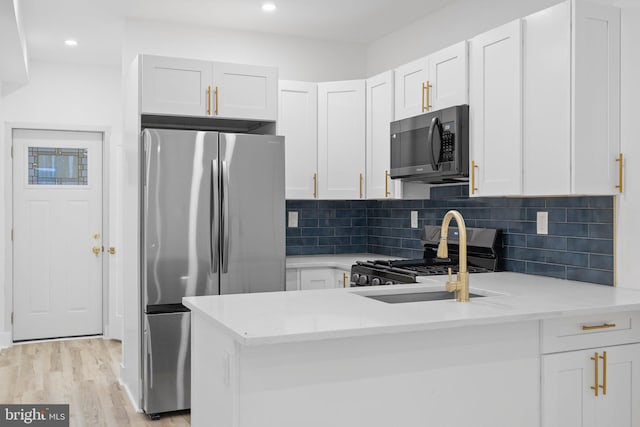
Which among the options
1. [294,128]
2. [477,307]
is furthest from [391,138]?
[477,307]

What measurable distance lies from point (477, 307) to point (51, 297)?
15.3 ft

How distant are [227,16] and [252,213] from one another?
146 centimetres

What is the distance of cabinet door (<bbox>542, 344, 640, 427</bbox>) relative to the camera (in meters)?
2.31

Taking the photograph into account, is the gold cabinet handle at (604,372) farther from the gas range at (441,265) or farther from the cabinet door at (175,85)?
the cabinet door at (175,85)

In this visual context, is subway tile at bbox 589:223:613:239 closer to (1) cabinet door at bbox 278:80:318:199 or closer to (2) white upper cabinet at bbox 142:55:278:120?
(1) cabinet door at bbox 278:80:318:199

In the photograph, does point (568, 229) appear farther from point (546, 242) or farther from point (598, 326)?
point (598, 326)

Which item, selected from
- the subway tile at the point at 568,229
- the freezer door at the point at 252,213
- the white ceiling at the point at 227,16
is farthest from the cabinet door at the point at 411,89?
the subway tile at the point at 568,229

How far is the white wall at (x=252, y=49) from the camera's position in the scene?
4277mm

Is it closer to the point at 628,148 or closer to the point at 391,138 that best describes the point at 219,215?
the point at 391,138

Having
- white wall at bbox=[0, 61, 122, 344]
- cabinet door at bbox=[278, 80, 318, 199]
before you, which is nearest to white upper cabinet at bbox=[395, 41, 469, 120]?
cabinet door at bbox=[278, 80, 318, 199]

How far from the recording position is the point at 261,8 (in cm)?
Answer: 406

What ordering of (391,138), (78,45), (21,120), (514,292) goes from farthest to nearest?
(21,120) → (78,45) → (391,138) → (514,292)

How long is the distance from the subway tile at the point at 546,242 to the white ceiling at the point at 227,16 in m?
1.72
